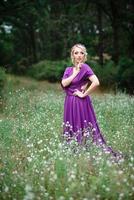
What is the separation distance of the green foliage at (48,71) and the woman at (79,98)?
19.8 metres

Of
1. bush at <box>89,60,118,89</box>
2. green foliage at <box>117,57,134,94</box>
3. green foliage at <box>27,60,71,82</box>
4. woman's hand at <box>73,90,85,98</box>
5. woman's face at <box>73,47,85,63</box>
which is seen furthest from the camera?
green foliage at <box>27,60,71,82</box>

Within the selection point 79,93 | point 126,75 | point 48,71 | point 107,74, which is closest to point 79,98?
point 79,93

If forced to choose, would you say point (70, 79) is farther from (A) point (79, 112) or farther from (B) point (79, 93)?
(A) point (79, 112)

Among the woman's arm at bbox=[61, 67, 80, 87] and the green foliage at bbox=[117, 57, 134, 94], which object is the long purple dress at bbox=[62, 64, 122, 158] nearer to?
the woman's arm at bbox=[61, 67, 80, 87]

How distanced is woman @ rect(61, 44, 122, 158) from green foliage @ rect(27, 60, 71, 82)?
1980cm

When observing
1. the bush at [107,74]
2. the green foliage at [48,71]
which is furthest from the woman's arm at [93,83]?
the green foliage at [48,71]

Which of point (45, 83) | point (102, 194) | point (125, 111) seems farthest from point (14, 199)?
point (45, 83)

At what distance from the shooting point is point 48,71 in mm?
31250

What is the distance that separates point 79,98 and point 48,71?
2218 cm

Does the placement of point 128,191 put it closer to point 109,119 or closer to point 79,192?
point 79,192

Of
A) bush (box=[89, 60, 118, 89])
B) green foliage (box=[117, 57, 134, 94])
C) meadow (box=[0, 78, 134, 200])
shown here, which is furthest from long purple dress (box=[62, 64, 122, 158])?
bush (box=[89, 60, 118, 89])

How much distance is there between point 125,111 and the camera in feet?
47.4

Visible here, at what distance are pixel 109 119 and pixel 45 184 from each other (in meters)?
6.76

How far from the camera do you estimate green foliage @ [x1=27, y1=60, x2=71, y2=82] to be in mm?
29730
